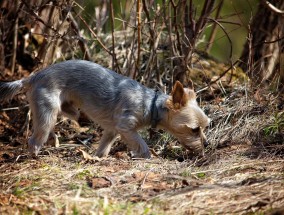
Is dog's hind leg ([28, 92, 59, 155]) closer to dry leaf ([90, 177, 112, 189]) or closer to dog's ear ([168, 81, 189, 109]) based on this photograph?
dog's ear ([168, 81, 189, 109])

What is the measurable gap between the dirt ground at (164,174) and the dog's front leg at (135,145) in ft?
0.98

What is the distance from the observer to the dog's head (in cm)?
688

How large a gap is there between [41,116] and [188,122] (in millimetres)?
1655

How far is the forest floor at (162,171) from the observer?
15.8 feet

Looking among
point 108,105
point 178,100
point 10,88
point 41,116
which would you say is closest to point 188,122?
point 178,100

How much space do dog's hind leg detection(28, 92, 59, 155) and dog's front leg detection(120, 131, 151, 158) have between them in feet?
2.67

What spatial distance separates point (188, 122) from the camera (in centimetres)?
694

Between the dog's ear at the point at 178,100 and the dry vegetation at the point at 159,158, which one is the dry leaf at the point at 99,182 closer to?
the dry vegetation at the point at 159,158

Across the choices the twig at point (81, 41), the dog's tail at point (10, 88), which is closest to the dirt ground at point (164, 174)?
the dog's tail at point (10, 88)

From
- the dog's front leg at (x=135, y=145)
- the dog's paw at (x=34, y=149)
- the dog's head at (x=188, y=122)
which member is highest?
the dog's head at (x=188, y=122)

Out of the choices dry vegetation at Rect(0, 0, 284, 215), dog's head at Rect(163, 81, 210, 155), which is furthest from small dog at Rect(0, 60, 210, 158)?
dry vegetation at Rect(0, 0, 284, 215)

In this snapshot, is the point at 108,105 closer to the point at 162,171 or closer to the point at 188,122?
the point at 188,122

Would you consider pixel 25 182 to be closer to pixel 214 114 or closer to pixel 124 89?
pixel 124 89

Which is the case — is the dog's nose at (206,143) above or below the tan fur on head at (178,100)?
below
